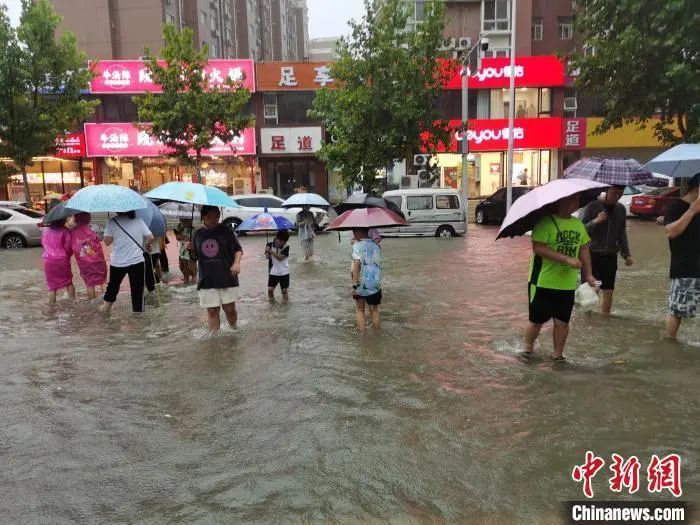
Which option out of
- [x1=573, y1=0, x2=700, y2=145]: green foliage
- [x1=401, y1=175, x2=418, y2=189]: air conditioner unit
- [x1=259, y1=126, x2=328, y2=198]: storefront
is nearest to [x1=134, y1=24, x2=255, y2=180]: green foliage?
[x1=259, y1=126, x2=328, y2=198]: storefront

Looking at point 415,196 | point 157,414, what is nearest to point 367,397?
point 157,414

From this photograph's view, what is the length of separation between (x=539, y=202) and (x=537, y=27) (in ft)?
106

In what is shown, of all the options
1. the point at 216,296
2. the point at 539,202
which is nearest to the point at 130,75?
A: the point at 216,296

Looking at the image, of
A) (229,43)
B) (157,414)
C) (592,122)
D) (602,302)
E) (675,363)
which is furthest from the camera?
(229,43)

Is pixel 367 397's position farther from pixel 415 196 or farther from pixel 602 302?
pixel 415 196

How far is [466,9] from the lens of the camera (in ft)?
109

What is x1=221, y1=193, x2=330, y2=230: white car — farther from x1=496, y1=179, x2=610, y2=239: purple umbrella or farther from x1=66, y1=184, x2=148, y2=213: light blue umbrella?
x1=496, y1=179, x2=610, y2=239: purple umbrella

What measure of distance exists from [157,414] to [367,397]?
5.56 ft

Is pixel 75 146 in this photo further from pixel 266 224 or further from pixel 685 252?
pixel 685 252

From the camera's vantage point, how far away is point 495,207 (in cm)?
2284

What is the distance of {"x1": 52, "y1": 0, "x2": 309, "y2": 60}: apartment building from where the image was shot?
3591 centimetres

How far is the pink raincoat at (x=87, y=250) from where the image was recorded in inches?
339

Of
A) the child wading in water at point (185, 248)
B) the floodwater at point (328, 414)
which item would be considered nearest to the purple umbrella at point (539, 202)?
the floodwater at point (328, 414)

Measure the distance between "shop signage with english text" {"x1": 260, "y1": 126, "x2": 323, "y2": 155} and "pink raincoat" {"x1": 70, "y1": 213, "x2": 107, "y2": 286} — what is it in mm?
21844
